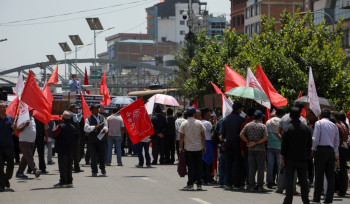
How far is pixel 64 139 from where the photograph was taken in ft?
55.4

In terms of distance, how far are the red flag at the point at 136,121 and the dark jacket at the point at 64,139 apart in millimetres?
4064

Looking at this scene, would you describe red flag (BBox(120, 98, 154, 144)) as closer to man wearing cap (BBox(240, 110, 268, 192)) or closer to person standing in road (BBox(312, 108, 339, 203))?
man wearing cap (BBox(240, 110, 268, 192))

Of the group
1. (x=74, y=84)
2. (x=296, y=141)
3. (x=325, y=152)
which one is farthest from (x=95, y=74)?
(x=296, y=141)

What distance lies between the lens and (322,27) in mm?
31891

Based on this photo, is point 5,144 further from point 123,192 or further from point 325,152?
point 325,152

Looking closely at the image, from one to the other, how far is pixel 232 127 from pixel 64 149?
3754 mm

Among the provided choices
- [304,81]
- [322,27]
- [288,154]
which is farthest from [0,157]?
[322,27]

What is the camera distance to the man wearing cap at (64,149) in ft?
54.5

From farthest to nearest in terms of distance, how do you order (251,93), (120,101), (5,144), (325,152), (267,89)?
1. (120,101)
2. (267,89)
3. (251,93)
4. (5,144)
5. (325,152)

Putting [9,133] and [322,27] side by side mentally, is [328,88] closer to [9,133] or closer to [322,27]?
[322,27]

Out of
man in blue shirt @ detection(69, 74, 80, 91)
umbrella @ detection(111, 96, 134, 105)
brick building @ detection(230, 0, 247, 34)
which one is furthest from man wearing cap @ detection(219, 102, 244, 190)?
brick building @ detection(230, 0, 247, 34)

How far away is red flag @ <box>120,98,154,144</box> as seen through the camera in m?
21.1

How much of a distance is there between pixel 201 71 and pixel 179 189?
30215 mm

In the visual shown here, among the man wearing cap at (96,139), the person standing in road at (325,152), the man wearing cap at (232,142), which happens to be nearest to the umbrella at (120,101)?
the man wearing cap at (96,139)
